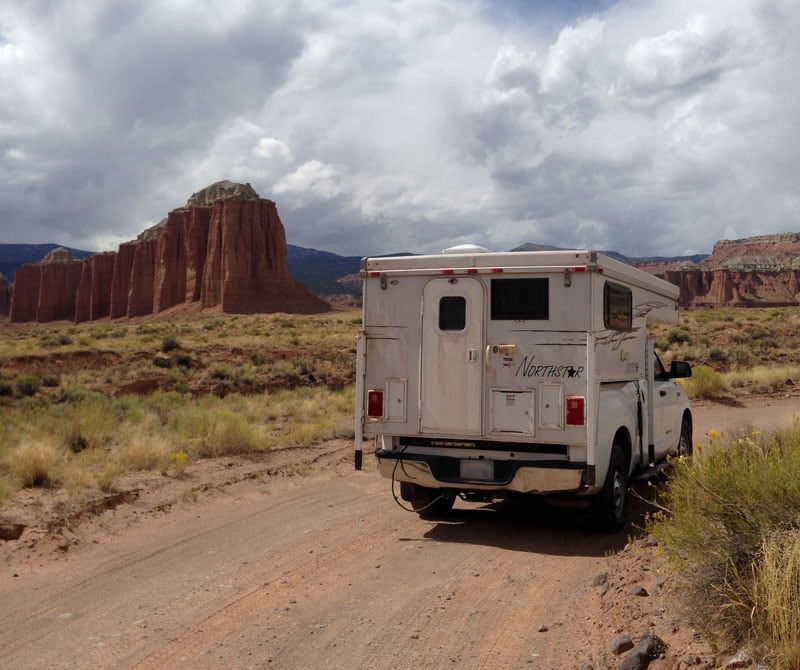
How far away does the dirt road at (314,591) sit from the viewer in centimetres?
488

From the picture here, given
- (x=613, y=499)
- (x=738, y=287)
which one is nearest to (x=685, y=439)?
(x=613, y=499)

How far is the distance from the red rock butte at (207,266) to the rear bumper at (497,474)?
8169 cm

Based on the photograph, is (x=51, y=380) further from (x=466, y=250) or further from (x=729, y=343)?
(x=729, y=343)

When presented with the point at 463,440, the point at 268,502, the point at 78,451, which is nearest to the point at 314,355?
the point at 78,451

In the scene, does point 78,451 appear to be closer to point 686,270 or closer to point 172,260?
point 172,260

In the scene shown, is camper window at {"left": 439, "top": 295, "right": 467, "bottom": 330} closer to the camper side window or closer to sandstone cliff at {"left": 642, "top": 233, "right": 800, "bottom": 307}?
the camper side window

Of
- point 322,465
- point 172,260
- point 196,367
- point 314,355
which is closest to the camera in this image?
point 322,465

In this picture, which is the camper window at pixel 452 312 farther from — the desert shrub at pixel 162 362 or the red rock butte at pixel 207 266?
the red rock butte at pixel 207 266

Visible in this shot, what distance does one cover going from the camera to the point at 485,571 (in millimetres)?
6547

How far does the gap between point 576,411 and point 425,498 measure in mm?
2236

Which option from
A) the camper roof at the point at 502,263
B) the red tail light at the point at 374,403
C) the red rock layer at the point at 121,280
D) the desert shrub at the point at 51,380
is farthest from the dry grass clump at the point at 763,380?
the red rock layer at the point at 121,280

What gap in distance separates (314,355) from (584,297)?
26.2m

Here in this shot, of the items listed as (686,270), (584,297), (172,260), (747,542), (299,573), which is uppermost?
(686,270)

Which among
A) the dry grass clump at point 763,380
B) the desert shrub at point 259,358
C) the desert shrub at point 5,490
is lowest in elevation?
the desert shrub at point 5,490
